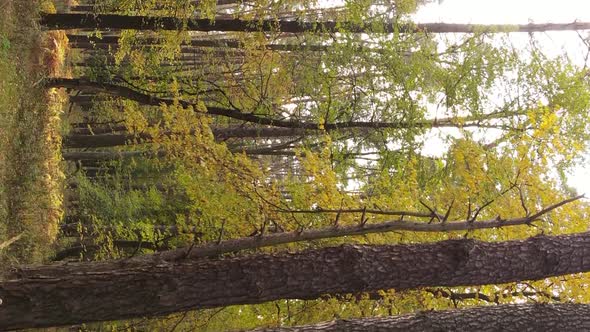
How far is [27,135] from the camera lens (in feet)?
36.4

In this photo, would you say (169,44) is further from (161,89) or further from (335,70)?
(335,70)

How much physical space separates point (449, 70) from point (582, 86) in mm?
2186

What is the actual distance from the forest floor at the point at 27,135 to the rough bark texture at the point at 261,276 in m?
4.55

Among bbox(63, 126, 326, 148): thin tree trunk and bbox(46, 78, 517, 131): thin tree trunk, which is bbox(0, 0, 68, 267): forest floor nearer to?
bbox(46, 78, 517, 131): thin tree trunk

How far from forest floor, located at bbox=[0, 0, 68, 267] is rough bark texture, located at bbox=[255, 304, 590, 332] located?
658cm

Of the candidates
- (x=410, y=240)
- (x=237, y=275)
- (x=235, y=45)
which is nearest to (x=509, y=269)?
(x=410, y=240)

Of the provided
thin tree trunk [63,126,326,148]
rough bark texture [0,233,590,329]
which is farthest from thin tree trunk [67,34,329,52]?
rough bark texture [0,233,590,329]

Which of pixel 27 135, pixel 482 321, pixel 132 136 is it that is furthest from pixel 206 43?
pixel 482 321

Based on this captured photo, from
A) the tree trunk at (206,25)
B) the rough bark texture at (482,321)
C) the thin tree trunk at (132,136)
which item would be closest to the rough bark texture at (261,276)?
the rough bark texture at (482,321)

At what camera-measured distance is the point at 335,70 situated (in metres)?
10.2

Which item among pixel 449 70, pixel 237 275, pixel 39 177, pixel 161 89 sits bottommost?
pixel 39 177

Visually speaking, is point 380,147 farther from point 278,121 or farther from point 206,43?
point 206,43

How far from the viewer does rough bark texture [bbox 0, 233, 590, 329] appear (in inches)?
215

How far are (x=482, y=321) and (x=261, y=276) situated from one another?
232cm
